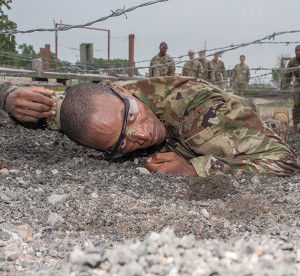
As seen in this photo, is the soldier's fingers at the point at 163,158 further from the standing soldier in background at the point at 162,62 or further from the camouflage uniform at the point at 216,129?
the standing soldier in background at the point at 162,62

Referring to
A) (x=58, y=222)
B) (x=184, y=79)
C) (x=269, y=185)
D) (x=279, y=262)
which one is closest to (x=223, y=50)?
(x=184, y=79)

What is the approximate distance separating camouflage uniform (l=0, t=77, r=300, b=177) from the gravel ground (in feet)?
0.53

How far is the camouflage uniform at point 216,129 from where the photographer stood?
2.79 metres

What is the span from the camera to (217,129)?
2.80m

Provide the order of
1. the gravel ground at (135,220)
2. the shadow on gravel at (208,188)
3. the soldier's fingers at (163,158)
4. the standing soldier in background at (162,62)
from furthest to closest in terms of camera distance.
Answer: the standing soldier in background at (162,62), the soldier's fingers at (163,158), the shadow on gravel at (208,188), the gravel ground at (135,220)

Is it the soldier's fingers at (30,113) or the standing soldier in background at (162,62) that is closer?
the soldier's fingers at (30,113)

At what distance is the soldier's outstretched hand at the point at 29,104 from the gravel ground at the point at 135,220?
0.40 m

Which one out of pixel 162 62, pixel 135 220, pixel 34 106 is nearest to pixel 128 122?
pixel 34 106

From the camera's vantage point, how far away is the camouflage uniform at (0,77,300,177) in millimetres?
2789

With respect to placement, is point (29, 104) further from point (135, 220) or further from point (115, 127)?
point (135, 220)

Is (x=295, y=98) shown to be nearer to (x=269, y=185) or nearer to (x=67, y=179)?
(x=269, y=185)

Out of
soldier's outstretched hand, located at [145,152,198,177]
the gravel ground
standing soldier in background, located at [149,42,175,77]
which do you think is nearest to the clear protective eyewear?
the gravel ground

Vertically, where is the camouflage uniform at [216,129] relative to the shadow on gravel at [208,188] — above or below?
above

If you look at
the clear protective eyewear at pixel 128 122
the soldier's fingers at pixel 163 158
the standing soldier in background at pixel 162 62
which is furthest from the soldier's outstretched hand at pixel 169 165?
the standing soldier in background at pixel 162 62
